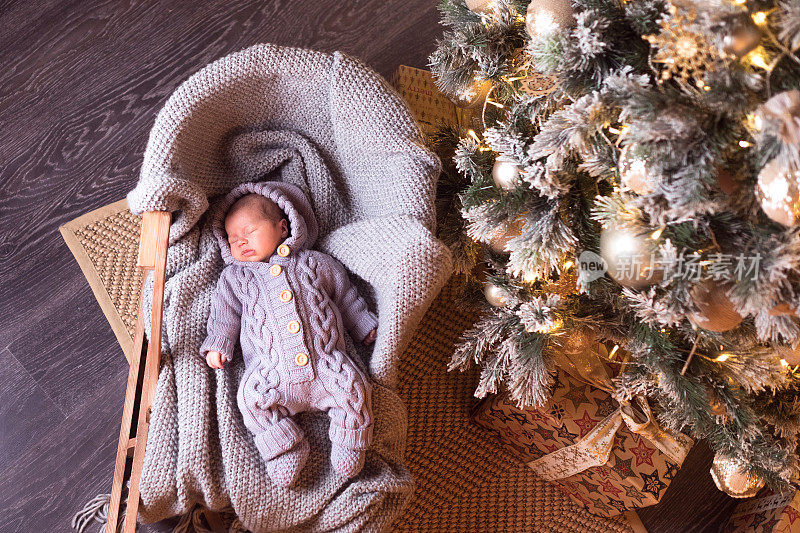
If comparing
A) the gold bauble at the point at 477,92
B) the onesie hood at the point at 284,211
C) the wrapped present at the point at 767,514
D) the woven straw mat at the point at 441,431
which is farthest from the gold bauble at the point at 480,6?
the wrapped present at the point at 767,514

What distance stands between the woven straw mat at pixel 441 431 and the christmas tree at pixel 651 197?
285 millimetres

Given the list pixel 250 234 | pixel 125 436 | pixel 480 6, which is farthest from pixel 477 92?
pixel 125 436

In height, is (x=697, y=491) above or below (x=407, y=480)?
below

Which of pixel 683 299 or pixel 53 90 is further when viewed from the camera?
pixel 53 90

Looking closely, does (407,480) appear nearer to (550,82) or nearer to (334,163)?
(334,163)

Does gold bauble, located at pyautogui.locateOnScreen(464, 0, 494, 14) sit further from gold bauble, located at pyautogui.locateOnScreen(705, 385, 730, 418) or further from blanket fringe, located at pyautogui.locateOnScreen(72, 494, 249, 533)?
blanket fringe, located at pyautogui.locateOnScreen(72, 494, 249, 533)

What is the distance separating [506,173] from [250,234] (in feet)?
2.10

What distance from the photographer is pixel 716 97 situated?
2.42ft

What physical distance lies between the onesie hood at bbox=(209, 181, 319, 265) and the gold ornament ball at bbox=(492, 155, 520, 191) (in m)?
0.55

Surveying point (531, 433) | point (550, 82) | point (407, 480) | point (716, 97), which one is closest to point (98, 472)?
point (407, 480)

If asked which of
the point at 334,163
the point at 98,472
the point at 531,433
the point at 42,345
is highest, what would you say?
the point at 334,163

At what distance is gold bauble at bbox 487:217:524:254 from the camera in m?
1.05

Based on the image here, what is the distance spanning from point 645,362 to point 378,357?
562mm

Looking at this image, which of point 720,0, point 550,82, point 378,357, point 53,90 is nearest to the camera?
point 720,0
